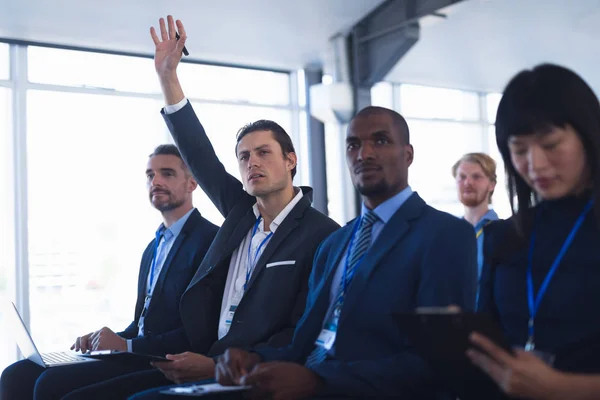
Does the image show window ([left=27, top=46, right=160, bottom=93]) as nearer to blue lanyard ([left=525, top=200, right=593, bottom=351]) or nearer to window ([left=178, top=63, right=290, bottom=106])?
window ([left=178, top=63, right=290, bottom=106])

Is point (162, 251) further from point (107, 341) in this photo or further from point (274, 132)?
point (274, 132)

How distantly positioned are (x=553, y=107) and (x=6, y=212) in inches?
262

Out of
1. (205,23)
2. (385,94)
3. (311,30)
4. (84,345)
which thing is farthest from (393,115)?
(385,94)

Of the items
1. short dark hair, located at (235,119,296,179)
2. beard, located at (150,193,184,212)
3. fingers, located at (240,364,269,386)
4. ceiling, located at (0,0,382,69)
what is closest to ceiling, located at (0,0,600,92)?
ceiling, located at (0,0,382,69)

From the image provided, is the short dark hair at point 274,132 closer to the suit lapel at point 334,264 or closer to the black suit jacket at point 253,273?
the black suit jacket at point 253,273

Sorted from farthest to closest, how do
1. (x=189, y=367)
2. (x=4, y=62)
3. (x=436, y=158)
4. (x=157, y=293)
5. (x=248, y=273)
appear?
(x=436, y=158), (x=4, y=62), (x=157, y=293), (x=248, y=273), (x=189, y=367)

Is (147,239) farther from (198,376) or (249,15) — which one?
(198,376)

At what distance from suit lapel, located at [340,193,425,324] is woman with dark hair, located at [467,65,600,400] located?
1.24 ft

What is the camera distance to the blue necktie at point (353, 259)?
196 centimetres

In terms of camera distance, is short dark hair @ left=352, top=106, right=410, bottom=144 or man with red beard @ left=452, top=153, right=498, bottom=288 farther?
man with red beard @ left=452, top=153, right=498, bottom=288

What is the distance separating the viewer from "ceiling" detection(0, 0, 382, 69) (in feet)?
21.3

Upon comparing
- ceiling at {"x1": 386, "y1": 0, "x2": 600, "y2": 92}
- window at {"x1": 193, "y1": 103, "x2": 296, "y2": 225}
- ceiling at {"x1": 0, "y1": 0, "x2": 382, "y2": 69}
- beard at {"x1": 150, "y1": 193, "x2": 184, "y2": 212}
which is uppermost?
ceiling at {"x1": 386, "y1": 0, "x2": 600, "y2": 92}

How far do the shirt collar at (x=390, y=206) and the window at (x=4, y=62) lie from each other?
20.1ft

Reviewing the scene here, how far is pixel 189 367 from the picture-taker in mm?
2262
